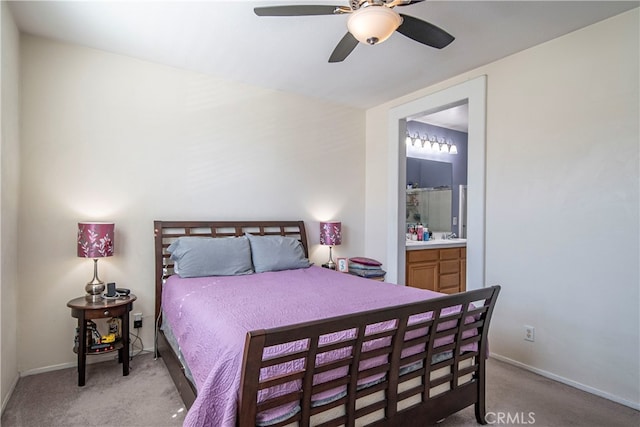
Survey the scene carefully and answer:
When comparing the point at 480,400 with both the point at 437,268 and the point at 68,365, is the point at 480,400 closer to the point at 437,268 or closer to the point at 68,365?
the point at 437,268

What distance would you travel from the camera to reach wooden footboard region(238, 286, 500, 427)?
1.27 metres

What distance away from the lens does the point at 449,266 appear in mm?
4660

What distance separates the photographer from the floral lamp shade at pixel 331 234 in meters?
4.03

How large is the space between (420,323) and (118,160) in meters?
2.84

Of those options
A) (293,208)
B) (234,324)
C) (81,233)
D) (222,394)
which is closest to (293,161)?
(293,208)

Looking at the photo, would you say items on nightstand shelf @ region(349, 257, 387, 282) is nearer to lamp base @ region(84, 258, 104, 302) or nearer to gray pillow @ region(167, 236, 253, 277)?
gray pillow @ region(167, 236, 253, 277)

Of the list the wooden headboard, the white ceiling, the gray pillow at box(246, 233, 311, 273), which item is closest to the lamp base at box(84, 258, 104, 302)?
the wooden headboard

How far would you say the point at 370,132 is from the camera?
4.59 metres

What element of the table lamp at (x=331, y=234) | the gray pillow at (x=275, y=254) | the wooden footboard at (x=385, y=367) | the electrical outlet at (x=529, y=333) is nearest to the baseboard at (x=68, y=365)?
the gray pillow at (x=275, y=254)

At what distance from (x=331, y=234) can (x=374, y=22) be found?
259 centimetres

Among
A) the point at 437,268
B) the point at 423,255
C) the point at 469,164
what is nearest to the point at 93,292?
the point at 469,164

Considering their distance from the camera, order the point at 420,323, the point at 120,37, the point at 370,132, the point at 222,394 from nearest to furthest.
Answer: the point at 222,394 → the point at 420,323 → the point at 120,37 → the point at 370,132

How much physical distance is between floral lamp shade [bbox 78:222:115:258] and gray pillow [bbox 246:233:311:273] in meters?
1.22

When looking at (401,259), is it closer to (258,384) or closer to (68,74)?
(258,384)
